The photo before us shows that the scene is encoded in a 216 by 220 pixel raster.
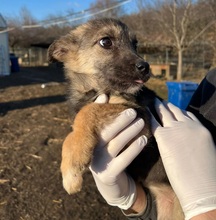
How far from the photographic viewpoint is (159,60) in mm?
27328

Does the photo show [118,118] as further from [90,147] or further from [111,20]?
[111,20]

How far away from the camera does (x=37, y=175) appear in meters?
4.96

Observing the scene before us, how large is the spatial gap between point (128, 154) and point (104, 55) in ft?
3.18

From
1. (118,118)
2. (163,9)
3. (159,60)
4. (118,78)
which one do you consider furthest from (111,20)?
(159,60)

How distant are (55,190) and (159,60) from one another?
78.3ft

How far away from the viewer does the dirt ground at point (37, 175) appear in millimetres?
4121

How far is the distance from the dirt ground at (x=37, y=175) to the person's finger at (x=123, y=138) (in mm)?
2168

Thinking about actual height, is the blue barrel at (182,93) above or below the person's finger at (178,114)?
below

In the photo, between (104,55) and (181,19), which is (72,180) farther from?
(181,19)

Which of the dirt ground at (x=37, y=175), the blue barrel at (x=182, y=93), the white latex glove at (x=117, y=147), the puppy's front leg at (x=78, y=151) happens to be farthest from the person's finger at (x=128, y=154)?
the blue barrel at (x=182, y=93)

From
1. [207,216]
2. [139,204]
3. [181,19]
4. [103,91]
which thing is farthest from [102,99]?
[181,19]

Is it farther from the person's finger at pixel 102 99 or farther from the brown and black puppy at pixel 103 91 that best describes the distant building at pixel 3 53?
the person's finger at pixel 102 99

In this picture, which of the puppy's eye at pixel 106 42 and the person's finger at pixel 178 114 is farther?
the puppy's eye at pixel 106 42

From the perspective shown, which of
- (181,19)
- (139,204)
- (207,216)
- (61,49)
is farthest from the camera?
(181,19)
